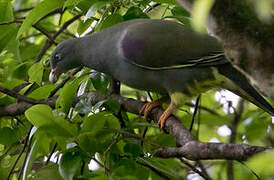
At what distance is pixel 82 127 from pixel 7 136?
0.74 m

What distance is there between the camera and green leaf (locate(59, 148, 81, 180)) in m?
2.10

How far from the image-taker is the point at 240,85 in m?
2.96

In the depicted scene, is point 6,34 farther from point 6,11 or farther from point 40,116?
point 40,116

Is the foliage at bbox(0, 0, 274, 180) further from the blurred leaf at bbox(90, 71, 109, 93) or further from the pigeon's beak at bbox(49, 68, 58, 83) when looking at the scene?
the pigeon's beak at bbox(49, 68, 58, 83)

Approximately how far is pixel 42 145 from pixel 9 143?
15.7 inches

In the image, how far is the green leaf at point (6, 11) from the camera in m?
3.11

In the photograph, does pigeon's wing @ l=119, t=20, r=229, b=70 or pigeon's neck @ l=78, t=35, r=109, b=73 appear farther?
pigeon's neck @ l=78, t=35, r=109, b=73

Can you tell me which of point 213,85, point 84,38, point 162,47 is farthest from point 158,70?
point 84,38

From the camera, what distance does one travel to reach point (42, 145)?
2.51 metres

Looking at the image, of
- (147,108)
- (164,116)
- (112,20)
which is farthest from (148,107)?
(112,20)

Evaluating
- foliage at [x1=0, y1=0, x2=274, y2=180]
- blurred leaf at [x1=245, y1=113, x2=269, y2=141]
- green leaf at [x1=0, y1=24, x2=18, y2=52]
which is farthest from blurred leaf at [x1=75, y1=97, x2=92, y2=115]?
blurred leaf at [x1=245, y1=113, x2=269, y2=141]

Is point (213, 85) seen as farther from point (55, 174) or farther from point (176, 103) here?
point (55, 174)

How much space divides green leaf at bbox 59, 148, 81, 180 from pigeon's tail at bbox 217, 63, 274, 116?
3.85 feet

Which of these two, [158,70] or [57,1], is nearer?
[57,1]
